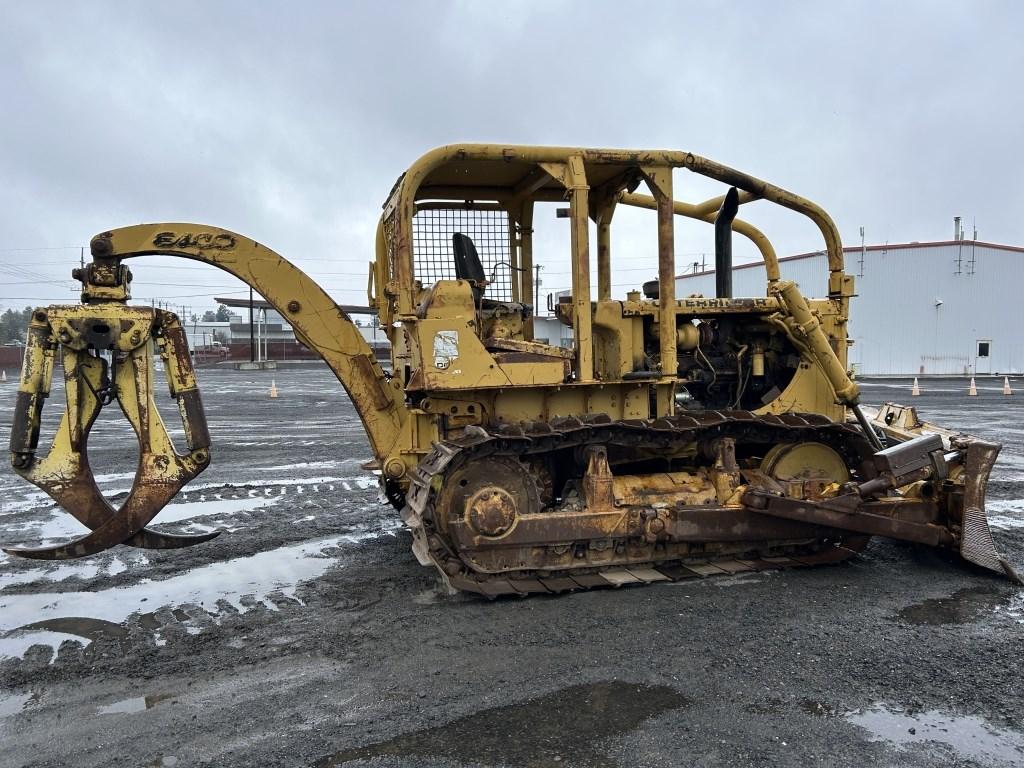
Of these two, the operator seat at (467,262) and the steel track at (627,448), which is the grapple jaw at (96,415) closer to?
the steel track at (627,448)

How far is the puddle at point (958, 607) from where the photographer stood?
448 centimetres

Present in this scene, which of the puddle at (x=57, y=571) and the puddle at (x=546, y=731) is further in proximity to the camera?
the puddle at (x=57, y=571)

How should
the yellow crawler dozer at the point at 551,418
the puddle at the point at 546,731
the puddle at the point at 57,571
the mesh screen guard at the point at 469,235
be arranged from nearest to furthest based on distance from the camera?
the puddle at the point at 546,731 → the yellow crawler dozer at the point at 551,418 → the puddle at the point at 57,571 → the mesh screen guard at the point at 469,235

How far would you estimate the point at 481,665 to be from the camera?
3896 millimetres

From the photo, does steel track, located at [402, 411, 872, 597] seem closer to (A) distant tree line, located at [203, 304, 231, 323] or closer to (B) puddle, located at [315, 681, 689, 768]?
(B) puddle, located at [315, 681, 689, 768]

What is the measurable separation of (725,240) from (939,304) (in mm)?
34303

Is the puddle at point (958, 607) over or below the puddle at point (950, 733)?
over

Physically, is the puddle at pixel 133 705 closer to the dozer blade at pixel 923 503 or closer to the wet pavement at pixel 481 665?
the wet pavement at pixel 481 665

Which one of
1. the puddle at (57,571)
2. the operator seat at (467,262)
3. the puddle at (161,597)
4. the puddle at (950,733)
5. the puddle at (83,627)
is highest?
the operator seat at (467,262)

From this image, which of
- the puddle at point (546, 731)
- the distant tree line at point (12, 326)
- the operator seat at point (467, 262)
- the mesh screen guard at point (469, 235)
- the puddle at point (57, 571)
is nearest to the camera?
the puddle at point (546, 731)

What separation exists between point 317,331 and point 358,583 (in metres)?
1.91

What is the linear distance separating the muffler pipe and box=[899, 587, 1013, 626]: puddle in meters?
2.75

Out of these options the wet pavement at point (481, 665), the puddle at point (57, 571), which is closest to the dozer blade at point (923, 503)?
the wet pavement at point (481, 665)

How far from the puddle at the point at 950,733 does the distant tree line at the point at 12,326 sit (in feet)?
278
